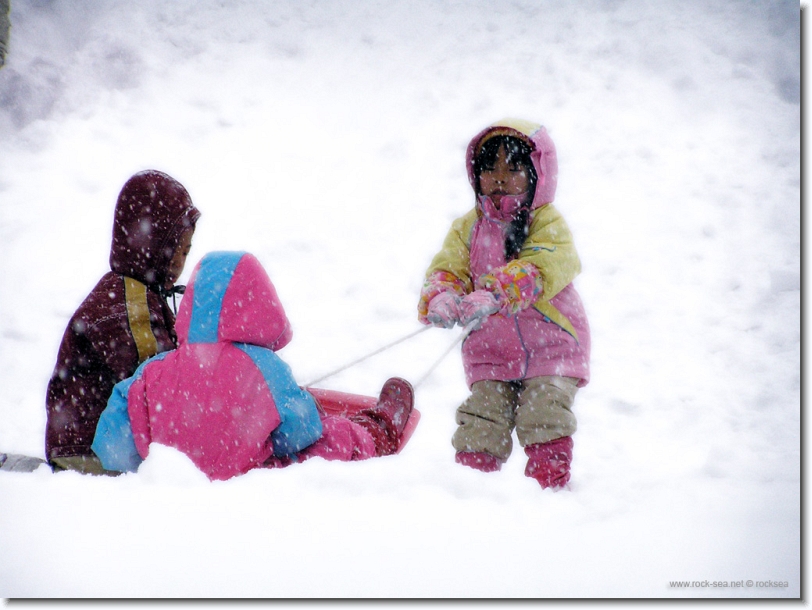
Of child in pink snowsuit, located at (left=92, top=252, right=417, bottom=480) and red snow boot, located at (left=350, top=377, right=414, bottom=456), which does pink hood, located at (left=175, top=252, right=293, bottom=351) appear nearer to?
child in pink snowsuit, located at (left=92, top=252, right=417, bottom=480)

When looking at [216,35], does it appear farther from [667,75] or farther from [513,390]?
[513,390]

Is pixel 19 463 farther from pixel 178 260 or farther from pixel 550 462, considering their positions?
pixel 550 462

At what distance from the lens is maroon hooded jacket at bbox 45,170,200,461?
1.76 metres

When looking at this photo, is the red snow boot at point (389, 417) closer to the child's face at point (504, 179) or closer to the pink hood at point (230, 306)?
the pink hood at point (230, 306)

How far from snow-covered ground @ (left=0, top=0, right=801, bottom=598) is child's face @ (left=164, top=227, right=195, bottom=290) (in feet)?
2.12

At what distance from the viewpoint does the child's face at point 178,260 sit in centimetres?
197

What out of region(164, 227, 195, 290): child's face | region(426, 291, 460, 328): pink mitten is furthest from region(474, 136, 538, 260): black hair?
region(164, 227, 195, 290): child's face

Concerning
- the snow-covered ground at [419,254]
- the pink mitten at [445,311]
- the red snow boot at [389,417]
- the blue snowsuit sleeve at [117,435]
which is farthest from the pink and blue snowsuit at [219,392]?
the pink mitten at [445,311]

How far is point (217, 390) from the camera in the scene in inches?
57.4

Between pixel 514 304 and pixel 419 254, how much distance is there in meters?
1.81

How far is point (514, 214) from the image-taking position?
1923 mm

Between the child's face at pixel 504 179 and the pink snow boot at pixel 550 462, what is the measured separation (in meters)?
0.70

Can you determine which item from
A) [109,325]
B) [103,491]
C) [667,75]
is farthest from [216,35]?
[103,491]

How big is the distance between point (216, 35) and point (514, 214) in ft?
11.0
